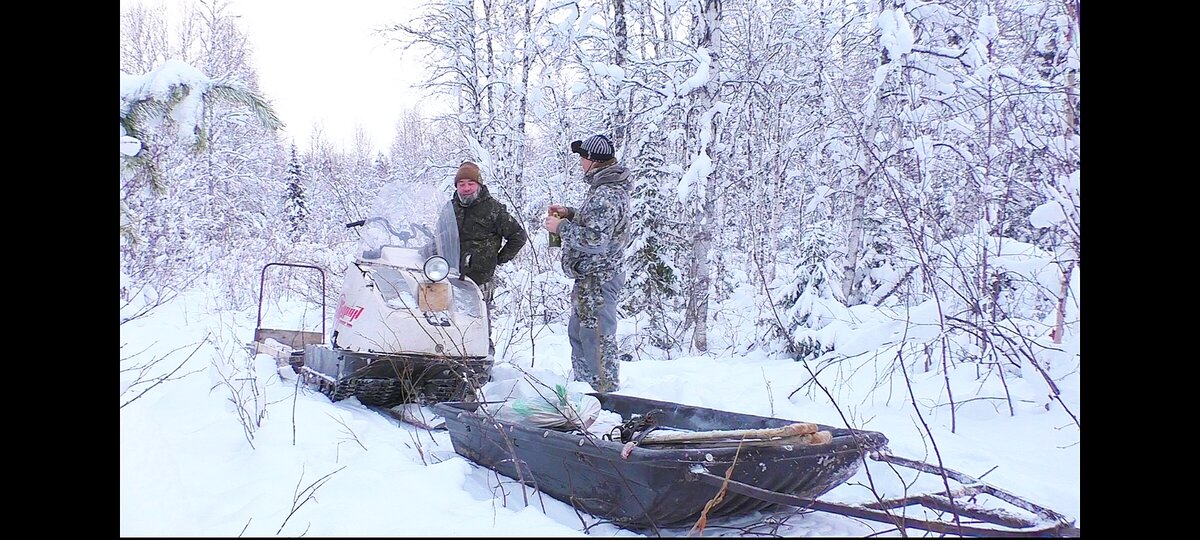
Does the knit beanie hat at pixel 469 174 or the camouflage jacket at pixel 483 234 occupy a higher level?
the knit beanie hat at pixel 469 174

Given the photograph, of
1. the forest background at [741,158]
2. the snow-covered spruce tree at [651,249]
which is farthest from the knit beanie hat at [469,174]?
the snow-covered spruce tree at [651,249]

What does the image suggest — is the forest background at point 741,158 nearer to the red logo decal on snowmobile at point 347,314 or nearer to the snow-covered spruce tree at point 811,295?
the snow-covered spruce tree at point 811,295

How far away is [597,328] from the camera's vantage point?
4.63m

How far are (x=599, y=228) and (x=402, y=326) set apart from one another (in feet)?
4.51

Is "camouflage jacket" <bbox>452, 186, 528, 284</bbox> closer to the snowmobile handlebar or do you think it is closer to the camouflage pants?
the snowmobile handlebar

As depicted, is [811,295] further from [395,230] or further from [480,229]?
[395,230]

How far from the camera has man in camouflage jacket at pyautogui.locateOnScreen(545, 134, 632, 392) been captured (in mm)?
4508

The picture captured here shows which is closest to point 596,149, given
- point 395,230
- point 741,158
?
point 395,230

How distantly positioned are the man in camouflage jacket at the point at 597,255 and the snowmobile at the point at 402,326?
0.67 meters

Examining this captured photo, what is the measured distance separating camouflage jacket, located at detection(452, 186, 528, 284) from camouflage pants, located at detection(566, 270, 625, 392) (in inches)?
31.1

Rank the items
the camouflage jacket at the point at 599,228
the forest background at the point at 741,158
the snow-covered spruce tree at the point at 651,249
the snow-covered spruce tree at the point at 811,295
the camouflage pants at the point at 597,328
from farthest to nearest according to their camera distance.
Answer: the snow-covered spruce tree at the point at 651,249, the snow-covered spruce tree at the point at 811,295, the camouflage pants at the point at 597,328, the camouflage jacket at the point at 599,228, the forest background at the point at 741,158

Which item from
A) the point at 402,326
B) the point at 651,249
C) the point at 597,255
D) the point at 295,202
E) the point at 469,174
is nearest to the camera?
the point at 402,326

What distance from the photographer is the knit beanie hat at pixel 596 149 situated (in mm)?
4562
